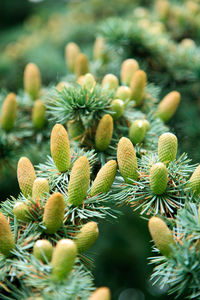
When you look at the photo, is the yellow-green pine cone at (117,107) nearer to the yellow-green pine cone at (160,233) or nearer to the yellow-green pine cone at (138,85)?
the yellow-green pine cone at (138,85)

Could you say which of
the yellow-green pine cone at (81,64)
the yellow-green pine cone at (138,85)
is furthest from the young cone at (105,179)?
the yellow-green pine cone at (81,64)

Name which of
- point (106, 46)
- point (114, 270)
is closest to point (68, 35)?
point (106, 46)

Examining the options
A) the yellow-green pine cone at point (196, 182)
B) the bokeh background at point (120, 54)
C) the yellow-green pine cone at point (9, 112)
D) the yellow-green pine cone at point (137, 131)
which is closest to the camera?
the yellow-green pine cone at point (196, 182)

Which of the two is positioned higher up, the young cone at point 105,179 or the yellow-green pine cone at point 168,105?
the young cone at point 105,179

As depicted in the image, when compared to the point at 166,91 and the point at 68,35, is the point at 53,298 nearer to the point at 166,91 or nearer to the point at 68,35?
the point at 166,91

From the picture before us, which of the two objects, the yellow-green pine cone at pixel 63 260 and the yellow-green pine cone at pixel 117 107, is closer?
the yellow-green pine cone at pixel 63 260
